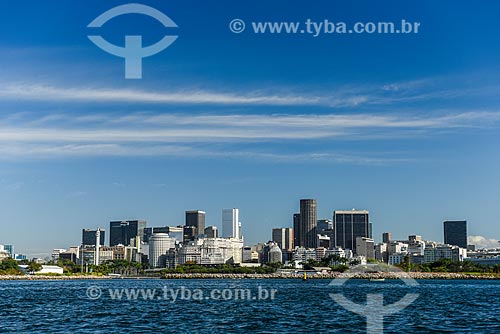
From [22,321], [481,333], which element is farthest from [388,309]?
[22,321]

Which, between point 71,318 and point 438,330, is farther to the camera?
point 71,318

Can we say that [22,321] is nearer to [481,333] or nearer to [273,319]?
[273,319]

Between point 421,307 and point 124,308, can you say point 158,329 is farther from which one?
point 421,307

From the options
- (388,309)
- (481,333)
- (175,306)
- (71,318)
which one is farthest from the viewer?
(175,306)

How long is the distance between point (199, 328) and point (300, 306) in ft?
70.2

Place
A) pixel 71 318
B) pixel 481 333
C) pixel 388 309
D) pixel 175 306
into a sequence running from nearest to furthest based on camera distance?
pixel 481 333 → pixel 71 318 → pixel 388 309 → pixel 175 306

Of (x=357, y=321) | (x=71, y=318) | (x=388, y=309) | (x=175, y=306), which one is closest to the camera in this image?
(x=357, y=321)

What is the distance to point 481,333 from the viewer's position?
4138cm

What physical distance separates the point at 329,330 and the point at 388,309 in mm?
17310

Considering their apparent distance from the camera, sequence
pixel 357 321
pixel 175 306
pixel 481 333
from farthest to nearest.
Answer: pixel 175 306, pixel 357 321, pixel 481 333

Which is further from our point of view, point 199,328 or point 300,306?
point 300,306

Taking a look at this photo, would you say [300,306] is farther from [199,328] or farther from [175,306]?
[199,328]

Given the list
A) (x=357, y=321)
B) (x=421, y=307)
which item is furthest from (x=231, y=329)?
(x=421, y=307)

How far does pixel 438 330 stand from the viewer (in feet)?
141
